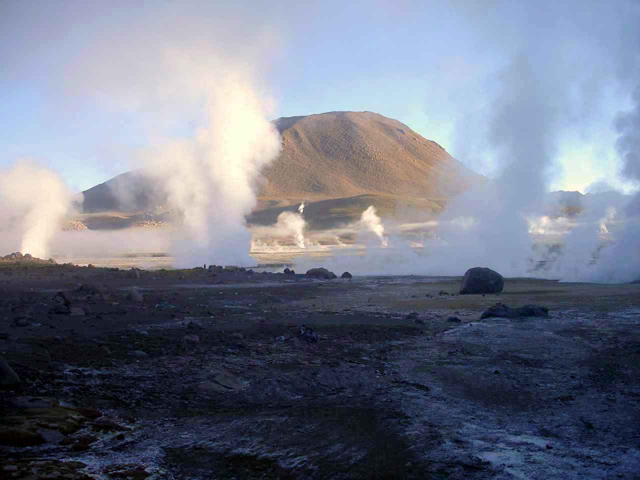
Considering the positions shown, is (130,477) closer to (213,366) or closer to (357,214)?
(213,366)

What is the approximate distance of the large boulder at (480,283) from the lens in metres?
27.7

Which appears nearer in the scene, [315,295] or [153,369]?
[153,369]

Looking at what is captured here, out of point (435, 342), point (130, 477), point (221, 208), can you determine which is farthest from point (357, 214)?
point (130, 477)

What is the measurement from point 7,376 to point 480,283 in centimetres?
2206

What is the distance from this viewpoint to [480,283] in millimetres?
27812

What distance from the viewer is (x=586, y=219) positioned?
43031 millimetres

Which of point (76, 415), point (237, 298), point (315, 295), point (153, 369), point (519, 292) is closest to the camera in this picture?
point (76, 415)

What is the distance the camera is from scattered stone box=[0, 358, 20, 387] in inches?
342

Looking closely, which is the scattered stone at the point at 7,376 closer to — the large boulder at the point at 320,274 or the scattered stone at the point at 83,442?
the scattered stone at the point at 83,442

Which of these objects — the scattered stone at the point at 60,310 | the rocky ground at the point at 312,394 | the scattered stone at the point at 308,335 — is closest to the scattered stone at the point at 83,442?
the rocky ground at the point at 312,394

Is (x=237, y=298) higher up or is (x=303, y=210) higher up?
(x=303, y=210)

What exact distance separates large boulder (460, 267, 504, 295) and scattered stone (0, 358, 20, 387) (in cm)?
2150

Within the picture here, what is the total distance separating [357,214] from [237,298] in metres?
113

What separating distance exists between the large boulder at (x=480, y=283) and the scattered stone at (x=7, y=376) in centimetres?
2150
